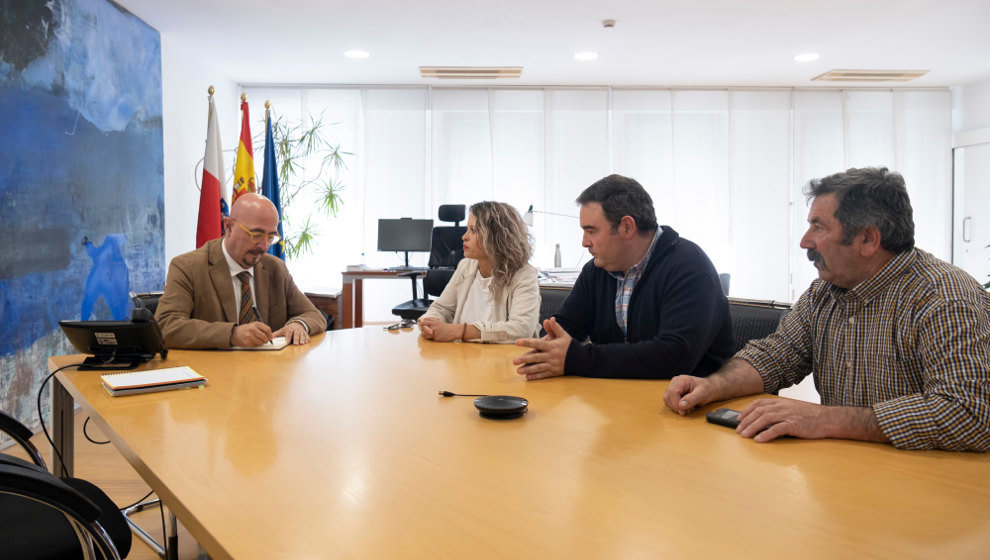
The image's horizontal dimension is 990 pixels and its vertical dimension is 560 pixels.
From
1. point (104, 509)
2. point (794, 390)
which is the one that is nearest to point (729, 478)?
point (104, 509)

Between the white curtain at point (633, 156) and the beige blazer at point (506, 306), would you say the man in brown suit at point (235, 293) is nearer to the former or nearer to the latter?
the beige blazer at point (506, 306)

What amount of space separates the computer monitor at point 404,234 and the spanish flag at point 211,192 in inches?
72.9

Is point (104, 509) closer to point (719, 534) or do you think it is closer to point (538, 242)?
point (719, 534)

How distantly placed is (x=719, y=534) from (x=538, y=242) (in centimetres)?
701

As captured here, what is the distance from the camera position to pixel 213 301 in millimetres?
2555

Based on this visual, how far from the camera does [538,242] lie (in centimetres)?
785

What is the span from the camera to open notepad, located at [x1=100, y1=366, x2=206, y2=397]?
1.70 m

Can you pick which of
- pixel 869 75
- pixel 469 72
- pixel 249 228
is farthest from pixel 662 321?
pixel 869 75

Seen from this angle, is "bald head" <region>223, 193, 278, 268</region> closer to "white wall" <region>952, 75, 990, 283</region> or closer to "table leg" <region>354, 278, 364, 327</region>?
"table leg" <region>354, 278, 364, 327</region>

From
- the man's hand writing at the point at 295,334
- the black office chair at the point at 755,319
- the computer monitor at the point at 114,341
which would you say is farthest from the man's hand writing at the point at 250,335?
the black office chair at the point at 755,319

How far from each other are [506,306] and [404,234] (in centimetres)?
415

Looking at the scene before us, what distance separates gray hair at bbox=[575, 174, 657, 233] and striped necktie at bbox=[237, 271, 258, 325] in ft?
4.70

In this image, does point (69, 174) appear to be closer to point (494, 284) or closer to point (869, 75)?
point (494, 284)

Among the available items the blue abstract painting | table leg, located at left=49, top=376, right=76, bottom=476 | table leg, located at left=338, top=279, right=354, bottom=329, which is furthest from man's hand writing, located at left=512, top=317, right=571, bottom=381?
table leg, located at left=338, top=279, right=354, bottom=329
